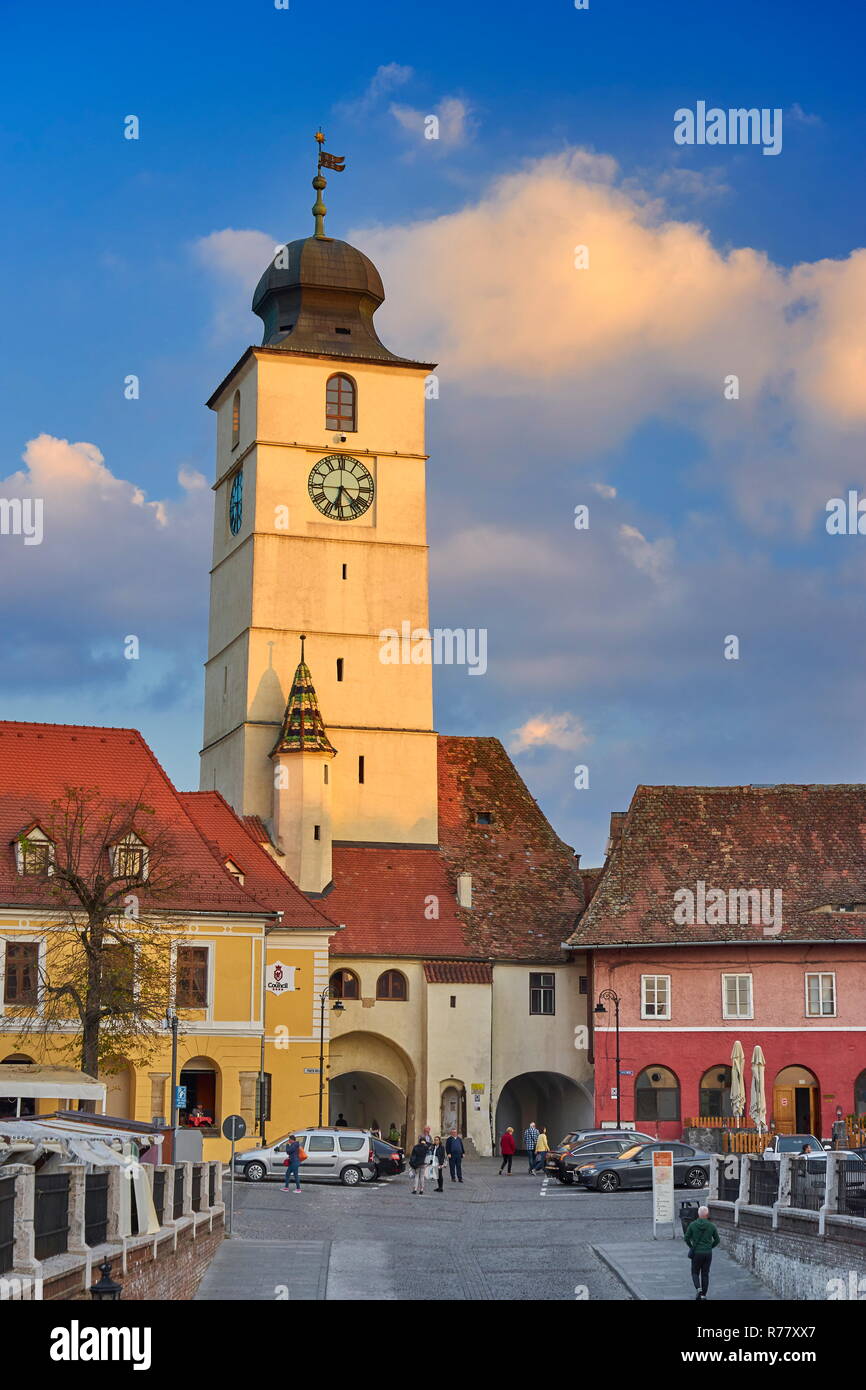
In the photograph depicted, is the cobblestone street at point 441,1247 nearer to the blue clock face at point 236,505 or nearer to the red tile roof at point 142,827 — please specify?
the red tile roof at point 142,827

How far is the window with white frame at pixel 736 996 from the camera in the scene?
6328cm

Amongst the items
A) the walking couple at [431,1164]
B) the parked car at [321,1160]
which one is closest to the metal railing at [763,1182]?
the walking couple at [431,1164]

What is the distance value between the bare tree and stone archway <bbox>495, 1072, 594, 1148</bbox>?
16.9m

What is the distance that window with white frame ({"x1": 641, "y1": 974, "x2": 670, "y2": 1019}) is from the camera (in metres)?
63.4

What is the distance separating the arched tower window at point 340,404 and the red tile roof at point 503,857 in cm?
1248

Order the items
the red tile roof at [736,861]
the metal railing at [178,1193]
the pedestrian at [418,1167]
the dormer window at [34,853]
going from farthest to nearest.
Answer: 1. the red tile roof at [736,861]
2. the dormer window at [34,853]
3. the pedestrian at [418,1167]
4. the metal railing at [178,1193]

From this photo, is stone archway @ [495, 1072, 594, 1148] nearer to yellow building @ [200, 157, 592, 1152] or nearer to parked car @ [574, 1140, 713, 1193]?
yellow building @ [200, 157, 592, 1152]

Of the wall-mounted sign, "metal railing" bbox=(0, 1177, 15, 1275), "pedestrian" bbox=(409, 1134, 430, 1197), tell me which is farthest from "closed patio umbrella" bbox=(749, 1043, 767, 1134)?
"metal railing" bbox=(0, 1177, 15, 1275)

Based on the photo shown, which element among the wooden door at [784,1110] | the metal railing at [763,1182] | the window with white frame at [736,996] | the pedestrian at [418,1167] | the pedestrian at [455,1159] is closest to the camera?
the metal railing at [763,1182]

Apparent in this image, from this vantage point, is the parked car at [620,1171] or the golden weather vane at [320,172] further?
the golden weather vane at [320,172]

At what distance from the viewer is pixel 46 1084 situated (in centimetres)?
3225
